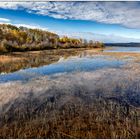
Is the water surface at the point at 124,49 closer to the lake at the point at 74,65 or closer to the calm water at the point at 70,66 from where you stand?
the lake at the point at 74,65

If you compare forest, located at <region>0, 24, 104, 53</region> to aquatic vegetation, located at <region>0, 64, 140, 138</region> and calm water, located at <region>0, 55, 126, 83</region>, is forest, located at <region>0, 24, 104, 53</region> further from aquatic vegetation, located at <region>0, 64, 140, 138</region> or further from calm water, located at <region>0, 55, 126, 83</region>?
aquatic vegetation, located at <region>0, 64, 140, 138</region>

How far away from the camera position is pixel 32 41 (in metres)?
3.75

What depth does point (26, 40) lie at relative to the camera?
3.74 m

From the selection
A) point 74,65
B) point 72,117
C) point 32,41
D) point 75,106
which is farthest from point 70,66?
point 72,117

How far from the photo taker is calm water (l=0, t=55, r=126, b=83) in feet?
11.5

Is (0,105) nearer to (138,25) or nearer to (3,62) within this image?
(3,62)

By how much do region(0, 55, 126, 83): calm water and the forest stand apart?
8.4 inches

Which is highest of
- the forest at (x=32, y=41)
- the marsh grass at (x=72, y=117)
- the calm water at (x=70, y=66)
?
the forest at (x=32, y=41)

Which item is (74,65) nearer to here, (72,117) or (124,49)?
(124,49)

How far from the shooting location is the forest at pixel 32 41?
345 cm

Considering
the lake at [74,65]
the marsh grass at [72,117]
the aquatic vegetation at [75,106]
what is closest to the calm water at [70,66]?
the lake at [74,65]

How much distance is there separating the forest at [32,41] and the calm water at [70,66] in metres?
0.21

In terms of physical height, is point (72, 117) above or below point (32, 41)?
below

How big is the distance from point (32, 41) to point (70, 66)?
549 mm
